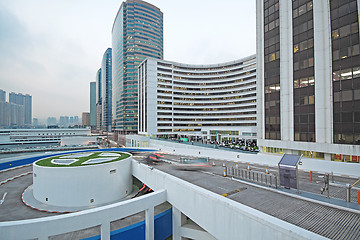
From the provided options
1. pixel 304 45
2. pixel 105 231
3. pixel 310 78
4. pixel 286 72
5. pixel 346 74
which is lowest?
pixel 105 231

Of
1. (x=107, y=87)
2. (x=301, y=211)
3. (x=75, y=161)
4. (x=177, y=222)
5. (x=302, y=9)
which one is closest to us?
(x=301, y=211)

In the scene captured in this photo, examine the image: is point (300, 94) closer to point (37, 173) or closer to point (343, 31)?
point (343, 31)

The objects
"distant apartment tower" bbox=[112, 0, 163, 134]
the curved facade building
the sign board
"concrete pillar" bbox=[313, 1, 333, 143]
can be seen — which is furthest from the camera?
"distant apartment tower" bbox=[112, 0, 163, 134]

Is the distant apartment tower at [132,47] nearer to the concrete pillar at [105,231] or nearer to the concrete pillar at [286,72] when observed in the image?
the concrete pillar at [286,72]

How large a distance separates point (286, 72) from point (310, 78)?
3.60m

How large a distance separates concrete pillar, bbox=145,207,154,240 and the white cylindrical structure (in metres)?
8.76

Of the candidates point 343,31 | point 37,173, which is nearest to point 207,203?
point 37,173

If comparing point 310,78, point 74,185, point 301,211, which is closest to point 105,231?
point 74,185

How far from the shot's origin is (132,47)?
110125 mm

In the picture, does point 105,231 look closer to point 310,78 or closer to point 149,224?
point 149,224

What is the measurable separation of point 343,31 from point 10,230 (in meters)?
33.5

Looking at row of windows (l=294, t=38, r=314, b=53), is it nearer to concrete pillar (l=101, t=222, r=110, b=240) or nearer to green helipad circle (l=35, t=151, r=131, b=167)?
green helipad circle (l=35, t=151, r=131, b=167)

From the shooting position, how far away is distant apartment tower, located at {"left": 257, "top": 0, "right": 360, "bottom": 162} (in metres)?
20.4

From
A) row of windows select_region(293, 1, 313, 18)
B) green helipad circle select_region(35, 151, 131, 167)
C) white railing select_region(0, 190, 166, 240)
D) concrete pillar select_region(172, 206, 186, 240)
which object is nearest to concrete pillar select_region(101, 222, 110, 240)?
white railing select_region(0, 190, 166, 240)
